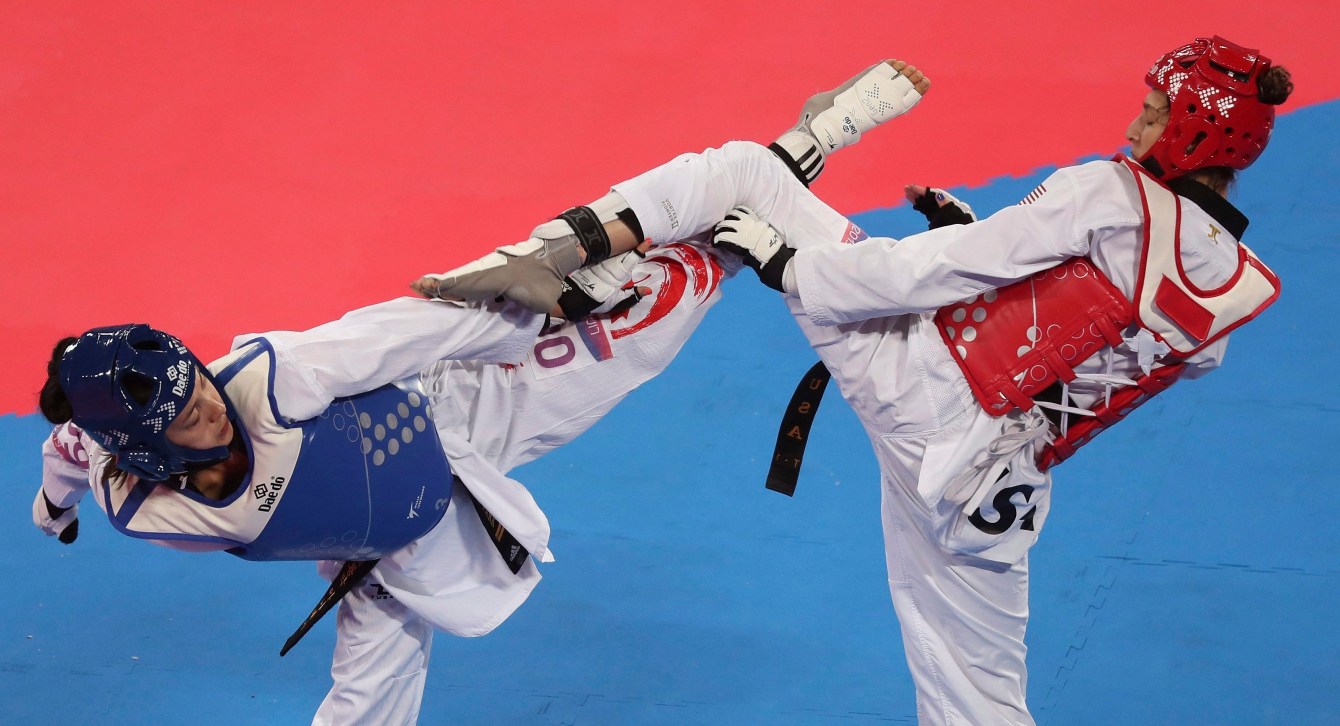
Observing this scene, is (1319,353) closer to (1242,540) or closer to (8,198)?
(1242,540)

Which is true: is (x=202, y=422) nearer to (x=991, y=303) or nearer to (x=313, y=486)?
(x=313, y=486)

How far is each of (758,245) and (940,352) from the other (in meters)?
0.53

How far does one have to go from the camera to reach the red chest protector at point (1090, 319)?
282 cm

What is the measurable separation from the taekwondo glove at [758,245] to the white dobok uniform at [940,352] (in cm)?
6

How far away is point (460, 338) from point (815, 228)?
1.00 meters

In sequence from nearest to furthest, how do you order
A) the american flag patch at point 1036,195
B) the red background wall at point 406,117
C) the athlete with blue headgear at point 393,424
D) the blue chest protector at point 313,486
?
the athlete with blue headgear at point 393,424 < the blue chest protector at point 313,486 < the american flag patch at point 1036,195 < the red background wall at point 406,117

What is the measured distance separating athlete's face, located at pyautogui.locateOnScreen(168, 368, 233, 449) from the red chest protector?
66.5 inches

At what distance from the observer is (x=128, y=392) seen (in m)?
2.49

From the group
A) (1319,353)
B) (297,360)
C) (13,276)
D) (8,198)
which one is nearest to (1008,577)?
(297,360)

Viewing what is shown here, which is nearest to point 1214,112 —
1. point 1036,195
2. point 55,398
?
point 1036,195

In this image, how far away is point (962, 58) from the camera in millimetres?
7121

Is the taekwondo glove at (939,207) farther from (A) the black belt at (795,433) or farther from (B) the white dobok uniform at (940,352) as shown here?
(A) the black belt at (795,433)

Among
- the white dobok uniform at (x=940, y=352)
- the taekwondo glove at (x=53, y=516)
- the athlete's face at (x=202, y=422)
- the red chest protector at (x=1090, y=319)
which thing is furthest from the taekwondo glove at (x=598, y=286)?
the taekwondo glove at (x=53, y=516)

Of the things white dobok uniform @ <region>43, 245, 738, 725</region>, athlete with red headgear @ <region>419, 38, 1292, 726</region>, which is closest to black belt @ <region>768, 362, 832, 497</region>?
athlete with red headgear @ <region>419, 38, 1292, 726</region>
